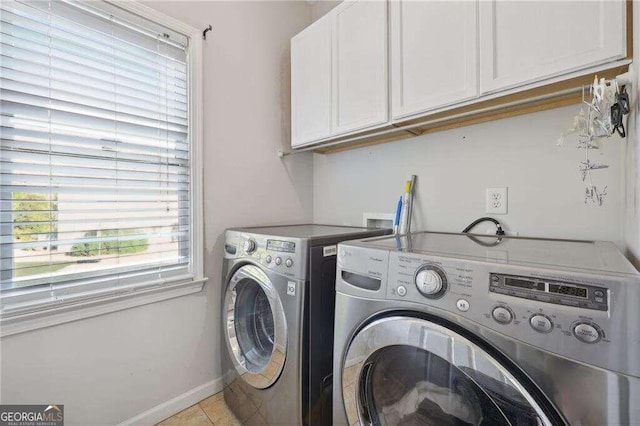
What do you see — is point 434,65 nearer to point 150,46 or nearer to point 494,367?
point 494,367

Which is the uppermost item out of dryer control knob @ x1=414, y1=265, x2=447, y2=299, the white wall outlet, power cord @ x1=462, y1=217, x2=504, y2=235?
the white wall outlet

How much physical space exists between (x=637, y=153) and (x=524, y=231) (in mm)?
592

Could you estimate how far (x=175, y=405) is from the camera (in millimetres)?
1538

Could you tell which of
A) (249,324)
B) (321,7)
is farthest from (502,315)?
(321,7)

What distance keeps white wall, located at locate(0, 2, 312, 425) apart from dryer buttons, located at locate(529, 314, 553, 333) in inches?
60.3

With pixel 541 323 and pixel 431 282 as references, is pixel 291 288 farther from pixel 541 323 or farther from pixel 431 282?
pixel 541 323

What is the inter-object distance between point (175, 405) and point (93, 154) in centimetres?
134

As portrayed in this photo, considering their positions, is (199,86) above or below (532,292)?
above

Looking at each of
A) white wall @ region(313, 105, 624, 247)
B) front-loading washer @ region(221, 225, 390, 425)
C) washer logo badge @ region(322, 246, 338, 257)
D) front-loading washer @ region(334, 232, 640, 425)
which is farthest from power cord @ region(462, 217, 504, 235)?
washer logo badge @ region(322, 246, 338, 257)

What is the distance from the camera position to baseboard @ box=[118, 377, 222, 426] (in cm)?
142

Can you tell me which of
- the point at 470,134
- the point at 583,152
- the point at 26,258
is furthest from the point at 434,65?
the point at 26,258

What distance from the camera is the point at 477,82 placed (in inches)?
44.1

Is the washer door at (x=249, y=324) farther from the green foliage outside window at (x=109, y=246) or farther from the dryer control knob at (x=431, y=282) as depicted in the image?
the dryer control knob at (x=431, y=282)

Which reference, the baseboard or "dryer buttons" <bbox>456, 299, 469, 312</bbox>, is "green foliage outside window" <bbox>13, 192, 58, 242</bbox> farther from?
"dryer buttons" <bbox>456, 299, 469, 312</bbox>
